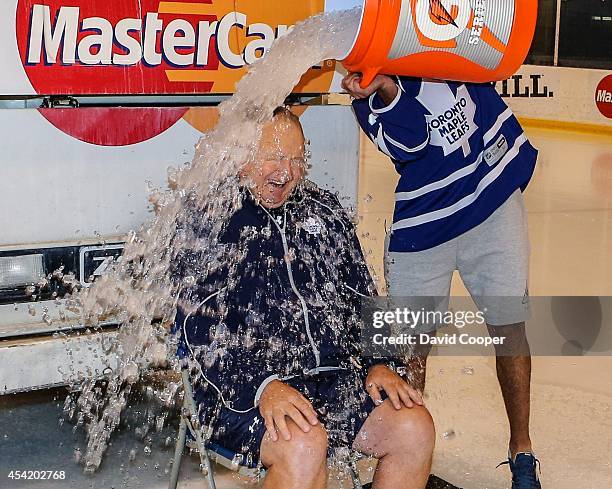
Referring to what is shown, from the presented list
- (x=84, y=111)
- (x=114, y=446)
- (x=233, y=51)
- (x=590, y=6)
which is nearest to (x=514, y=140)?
(x=233, y=51)

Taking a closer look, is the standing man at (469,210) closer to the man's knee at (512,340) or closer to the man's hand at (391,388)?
the man's knee at (512,340)

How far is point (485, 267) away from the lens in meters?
3.54

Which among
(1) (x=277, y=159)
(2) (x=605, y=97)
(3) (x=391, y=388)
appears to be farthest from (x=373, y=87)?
(2) (x=605, y=97)

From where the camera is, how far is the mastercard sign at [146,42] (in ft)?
10.5

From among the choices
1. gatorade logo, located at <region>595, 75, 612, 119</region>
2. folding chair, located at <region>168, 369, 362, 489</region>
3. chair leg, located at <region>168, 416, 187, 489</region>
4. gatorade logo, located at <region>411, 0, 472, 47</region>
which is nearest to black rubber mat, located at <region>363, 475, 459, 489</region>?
folding chair, located at <region>168, 369, 362, 489</region>

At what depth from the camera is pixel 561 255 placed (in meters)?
6.93

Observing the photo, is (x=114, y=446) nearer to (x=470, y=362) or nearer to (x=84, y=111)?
(x=84, y=111)

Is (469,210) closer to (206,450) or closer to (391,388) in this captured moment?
(391,388)

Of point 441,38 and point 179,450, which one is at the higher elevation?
point 441,38

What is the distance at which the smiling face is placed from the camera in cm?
280

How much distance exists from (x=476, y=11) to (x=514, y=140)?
0.79m

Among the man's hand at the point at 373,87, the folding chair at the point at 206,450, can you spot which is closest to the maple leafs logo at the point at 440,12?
the man's hand at the point at 373,87

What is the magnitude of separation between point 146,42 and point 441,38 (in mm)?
1054

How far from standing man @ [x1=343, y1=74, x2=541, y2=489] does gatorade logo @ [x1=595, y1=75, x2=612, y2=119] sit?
1011cm
